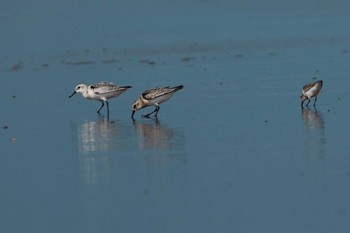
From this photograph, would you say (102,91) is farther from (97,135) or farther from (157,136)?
(157,136)

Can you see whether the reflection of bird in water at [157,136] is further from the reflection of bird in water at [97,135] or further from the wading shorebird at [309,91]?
the wading shorebird at [309,91]

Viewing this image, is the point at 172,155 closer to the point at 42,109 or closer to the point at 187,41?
the point at 42,109

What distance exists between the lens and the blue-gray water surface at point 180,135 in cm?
1083

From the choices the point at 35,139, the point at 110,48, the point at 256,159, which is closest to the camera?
the point at 256,159

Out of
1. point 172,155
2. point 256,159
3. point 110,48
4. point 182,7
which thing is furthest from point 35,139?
point 182,7


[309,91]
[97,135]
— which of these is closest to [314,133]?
[97,135]

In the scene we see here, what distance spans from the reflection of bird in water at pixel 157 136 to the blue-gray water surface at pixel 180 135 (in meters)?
0.03

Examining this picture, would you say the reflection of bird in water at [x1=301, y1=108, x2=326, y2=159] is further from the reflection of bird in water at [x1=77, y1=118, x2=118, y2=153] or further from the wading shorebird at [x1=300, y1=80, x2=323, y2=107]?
the reflection of bird in water at [x1=77, y1=118, x2=118, y2=153]

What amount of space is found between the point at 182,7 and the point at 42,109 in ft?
71.4

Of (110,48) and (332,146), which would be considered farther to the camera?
(110,48)

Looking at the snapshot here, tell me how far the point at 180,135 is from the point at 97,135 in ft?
4.23

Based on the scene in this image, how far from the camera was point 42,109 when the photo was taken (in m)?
18.8

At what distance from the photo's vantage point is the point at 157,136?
15469 millimetres

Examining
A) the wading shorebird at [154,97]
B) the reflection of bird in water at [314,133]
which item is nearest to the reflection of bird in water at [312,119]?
the reflection of bird in water at [314,133]
